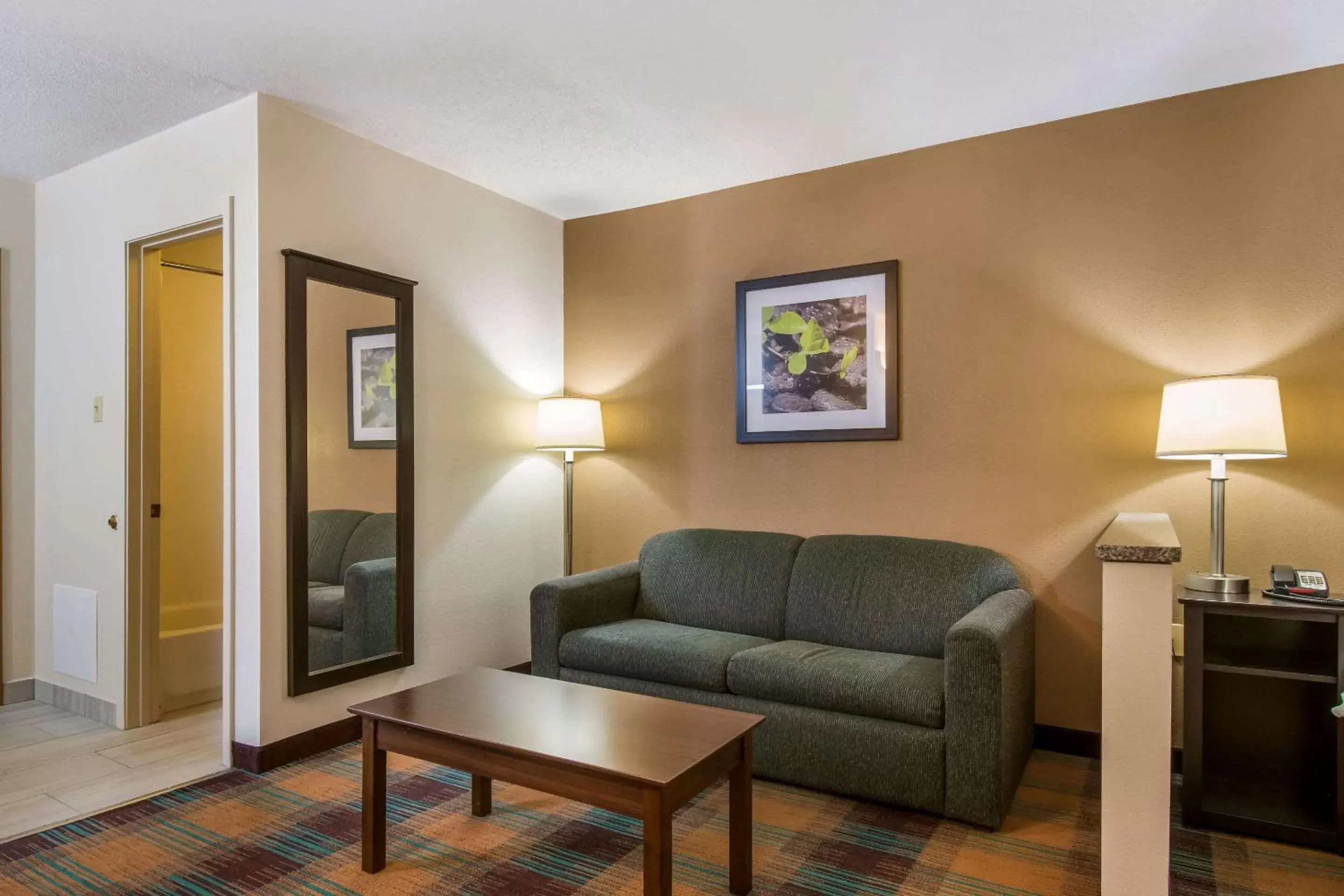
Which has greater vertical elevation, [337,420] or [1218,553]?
[337,420]

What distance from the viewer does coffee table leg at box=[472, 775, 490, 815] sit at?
2.55 metres

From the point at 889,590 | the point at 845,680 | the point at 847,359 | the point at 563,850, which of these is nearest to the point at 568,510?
the point at 847,359

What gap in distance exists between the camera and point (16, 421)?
3.87 meters

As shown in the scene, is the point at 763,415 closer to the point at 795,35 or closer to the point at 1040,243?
the point at 1040,243

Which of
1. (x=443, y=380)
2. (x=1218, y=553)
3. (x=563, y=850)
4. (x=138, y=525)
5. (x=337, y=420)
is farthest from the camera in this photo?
(x=443, y=380)

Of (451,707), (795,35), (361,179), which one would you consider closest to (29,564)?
(361,179)

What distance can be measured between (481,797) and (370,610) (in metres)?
1.12

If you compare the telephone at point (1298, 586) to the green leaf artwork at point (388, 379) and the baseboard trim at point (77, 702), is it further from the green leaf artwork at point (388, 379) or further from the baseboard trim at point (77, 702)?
the baseboard trim at point (77, 702)

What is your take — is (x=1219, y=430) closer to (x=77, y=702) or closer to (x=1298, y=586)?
(x=1298, y=586)

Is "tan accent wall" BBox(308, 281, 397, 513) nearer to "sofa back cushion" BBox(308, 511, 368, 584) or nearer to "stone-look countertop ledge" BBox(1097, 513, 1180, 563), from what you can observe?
"sofa back cushion" BBox(308, 511, 368, 584)

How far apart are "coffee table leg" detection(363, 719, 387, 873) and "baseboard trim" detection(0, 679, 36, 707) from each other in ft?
9.08

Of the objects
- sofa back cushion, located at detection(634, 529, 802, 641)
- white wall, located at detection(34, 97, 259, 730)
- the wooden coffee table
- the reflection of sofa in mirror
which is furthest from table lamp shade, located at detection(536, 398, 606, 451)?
the wooden coffee table

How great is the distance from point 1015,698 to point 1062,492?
898 mm

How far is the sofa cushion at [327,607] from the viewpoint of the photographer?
307cm
